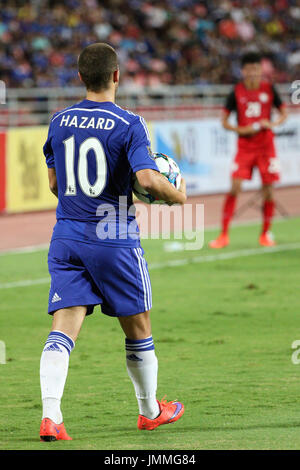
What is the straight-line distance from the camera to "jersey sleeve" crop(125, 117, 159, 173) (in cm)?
445

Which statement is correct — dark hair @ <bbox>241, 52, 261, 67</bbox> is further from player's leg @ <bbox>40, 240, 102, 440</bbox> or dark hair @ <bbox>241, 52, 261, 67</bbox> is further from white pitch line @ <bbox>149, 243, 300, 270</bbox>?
player's leg @ <bbox>40, 240, 102, 440</bbox>

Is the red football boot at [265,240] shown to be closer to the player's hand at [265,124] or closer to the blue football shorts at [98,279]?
the player's hand at [265,124]

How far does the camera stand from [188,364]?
6602 millimetres

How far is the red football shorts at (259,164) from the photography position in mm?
12180

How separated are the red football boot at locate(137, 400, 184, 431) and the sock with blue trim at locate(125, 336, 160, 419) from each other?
31mm

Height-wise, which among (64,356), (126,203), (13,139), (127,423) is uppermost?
(13,139)

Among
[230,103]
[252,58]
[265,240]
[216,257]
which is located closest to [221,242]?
[265,240]

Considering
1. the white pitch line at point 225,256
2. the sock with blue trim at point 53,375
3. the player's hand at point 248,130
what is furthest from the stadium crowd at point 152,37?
the sock with blue trim at point 53,375

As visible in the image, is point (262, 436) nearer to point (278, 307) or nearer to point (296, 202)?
point (278, 307)

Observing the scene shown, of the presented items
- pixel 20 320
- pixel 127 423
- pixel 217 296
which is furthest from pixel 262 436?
pixel 217 296

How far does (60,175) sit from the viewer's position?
15.4ft

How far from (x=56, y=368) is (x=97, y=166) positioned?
1043 mm

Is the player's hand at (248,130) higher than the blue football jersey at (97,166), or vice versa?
the player's hand at (248,130)

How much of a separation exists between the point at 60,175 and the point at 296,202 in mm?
13916
